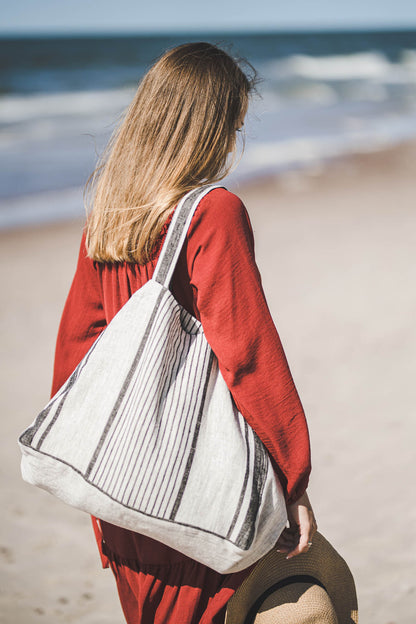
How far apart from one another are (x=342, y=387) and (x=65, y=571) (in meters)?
2.24

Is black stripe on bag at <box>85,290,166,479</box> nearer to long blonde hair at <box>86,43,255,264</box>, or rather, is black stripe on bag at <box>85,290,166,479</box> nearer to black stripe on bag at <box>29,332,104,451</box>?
black stripe on bag at <box>29,332,104,451</box>

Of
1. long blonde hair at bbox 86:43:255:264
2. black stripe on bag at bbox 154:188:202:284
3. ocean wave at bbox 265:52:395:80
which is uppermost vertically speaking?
ocean wave at bbox 265:52:395:80

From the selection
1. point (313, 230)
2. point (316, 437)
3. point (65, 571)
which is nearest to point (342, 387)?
point (316, 437)

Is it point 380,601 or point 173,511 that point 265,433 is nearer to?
point 173,511

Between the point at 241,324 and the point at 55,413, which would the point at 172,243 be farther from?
the point at 55,413

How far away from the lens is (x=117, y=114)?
2066mm

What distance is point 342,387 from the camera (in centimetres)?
418

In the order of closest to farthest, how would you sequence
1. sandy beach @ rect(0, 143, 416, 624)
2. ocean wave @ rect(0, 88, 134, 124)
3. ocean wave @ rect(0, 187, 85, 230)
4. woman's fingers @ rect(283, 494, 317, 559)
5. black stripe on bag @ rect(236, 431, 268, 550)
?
black stripe on bag @ rect(236, 431, 268, 550)
woman's fingers @ rect(283, 494, 317, 559)
sandy beach @ rect(0, 143, 416, 624)
ocean wave @ rect(0, 187, 85, 230)
ocean wave @ rect(0, 88, 134, 124)

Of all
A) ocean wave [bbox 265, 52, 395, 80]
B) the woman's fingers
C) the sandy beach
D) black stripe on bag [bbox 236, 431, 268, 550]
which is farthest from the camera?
ocean wave [bbox 265, 52, 395, 80]

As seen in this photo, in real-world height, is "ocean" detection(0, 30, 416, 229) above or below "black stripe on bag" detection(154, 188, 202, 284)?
above

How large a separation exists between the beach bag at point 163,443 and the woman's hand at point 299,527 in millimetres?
104

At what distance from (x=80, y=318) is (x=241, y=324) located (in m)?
0.59

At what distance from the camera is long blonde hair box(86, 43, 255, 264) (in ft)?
4.40

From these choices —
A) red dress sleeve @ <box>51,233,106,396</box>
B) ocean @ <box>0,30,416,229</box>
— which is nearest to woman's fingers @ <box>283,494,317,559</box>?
red dress sleeve @ <box>51,233,106,396</box>
